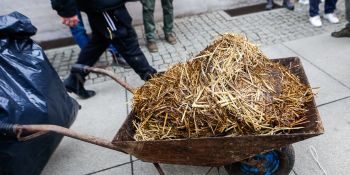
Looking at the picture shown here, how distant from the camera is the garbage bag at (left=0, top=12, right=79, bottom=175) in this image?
2.21m

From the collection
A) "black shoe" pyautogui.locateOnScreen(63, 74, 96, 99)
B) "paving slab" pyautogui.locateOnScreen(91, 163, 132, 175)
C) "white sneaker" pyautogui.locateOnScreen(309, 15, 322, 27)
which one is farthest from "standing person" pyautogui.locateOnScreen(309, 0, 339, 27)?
"paving slab" pyautogui.locateOnScreen(91, 163, 132, 175)

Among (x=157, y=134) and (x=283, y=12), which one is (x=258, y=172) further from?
(x=283, y=12)

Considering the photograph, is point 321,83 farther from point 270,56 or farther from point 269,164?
point 269,164

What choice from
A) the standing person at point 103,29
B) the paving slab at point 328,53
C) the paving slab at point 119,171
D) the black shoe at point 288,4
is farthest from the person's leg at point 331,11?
the paving slab at point 119,171

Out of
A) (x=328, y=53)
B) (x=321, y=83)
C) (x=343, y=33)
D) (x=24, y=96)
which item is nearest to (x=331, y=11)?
(x=343, y=33)

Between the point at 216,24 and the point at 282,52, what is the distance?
5.74 feet

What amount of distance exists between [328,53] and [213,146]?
10.4 ft

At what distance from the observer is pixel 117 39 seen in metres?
3.52

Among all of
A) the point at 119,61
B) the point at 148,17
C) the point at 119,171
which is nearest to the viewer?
the point at 119,171

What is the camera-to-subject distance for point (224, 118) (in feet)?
6.42

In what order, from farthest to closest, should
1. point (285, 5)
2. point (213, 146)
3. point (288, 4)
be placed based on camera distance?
1. point (285, 5)
2. point (288, 4)
3. point (213, 146)

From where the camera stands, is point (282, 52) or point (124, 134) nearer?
point (124, 134)

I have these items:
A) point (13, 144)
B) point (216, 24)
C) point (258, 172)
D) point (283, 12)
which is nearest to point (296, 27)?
point (283, 12)

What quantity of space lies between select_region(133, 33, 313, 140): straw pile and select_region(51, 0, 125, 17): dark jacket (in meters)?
Answer: 1.35
